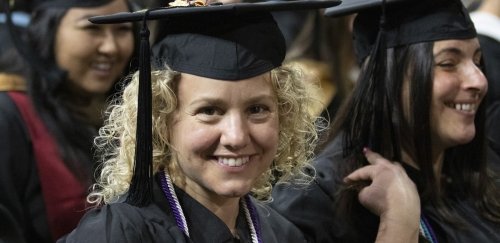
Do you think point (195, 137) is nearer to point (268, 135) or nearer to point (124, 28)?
point (268, 135)

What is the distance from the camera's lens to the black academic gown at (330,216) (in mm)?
2994

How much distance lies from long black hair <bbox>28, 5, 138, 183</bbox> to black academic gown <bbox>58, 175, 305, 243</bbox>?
1.19m

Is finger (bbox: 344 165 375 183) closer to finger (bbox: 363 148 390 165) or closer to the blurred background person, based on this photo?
finger (bbox: 363 148 390 165)

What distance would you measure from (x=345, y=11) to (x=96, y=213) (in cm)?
107

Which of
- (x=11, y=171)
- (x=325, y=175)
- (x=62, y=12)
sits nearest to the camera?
(x=325, y=175)

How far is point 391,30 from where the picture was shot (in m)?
3.14

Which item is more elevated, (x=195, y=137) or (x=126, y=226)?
(x=195, y=137)

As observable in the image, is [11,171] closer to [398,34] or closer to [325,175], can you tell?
[325,175]

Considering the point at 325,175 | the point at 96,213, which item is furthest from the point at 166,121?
the point at 325,175

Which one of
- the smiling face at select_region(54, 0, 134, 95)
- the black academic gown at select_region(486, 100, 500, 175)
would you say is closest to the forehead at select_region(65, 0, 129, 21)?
the smiling face at select_region(54, 0, 134, 95)

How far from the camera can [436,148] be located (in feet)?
10.5

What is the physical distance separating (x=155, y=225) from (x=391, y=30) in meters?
1.07

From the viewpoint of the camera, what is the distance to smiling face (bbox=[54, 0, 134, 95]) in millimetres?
3840

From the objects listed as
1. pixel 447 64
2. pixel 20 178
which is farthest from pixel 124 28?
pixel 447 64
